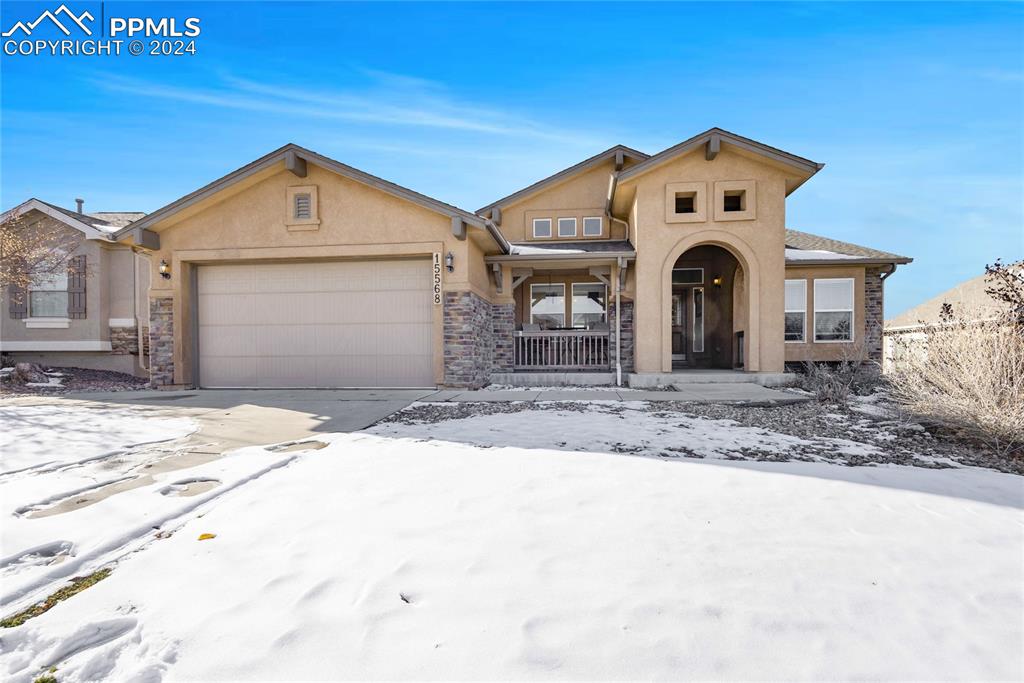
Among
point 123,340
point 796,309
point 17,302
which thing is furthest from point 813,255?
point 17,302

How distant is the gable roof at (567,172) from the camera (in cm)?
1330

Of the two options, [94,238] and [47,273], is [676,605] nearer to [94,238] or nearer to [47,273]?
[94,238]

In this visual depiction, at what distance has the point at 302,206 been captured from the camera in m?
9.74

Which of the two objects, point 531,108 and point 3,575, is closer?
point 3,575

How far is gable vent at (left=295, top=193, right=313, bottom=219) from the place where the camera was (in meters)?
9.72

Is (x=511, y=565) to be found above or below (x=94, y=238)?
below

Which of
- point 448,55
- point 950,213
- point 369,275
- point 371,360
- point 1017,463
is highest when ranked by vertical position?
point 950,213

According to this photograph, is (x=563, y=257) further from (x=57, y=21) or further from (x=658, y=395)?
(x=57, y=21)

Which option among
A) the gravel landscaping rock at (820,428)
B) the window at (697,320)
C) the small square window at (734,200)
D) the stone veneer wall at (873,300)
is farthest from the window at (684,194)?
the stone veneer wall at (873,300)

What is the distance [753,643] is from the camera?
1701 mm

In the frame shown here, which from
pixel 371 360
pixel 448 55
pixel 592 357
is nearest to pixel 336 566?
pixel 371 360

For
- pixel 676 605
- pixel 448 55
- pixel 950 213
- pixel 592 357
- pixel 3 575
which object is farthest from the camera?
pixel 950 213

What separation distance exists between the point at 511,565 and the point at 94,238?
52.2 feet

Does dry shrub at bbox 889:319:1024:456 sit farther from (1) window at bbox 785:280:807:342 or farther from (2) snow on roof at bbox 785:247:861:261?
(1) window at bbox 785:280:807:342
